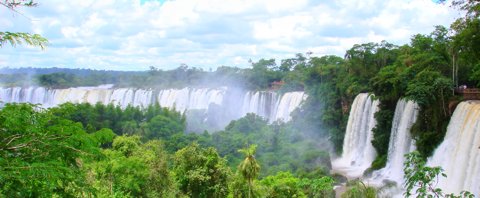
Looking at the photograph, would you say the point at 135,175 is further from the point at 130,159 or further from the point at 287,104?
the point at 287,104

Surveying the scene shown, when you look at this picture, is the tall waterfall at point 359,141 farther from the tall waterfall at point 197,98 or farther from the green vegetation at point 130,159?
the tall waterfall at point 197,98

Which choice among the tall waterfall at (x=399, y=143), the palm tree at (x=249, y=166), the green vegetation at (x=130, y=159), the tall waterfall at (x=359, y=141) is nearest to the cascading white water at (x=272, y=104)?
the green vegetation at (x=130, y=159)

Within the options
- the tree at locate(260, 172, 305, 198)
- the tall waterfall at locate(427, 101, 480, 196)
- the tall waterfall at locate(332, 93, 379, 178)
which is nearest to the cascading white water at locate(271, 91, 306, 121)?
the tall waterfall at locate(332, 93, 379, 178)

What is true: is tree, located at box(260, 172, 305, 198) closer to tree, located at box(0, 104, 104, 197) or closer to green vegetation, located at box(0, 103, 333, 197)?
green vegetation, located at box(0, 103, 333, 197)

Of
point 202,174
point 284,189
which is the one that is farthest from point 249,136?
point 284,189

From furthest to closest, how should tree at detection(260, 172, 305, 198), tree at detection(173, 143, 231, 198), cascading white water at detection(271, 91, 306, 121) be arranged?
cascading white water at detection(271, 91, 306, 121) → tree at detection(173, 143, 231, 198) → tree at detection(260, 172, 305, 198)

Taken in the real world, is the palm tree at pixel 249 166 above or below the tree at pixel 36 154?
below
